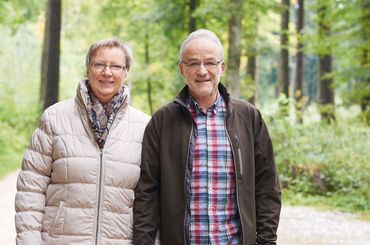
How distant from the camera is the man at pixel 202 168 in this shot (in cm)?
300

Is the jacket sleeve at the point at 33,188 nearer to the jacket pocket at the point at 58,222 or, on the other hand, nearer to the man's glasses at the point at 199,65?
the jacket pocket at the point at 58,222

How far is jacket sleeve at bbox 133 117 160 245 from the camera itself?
10.0ft

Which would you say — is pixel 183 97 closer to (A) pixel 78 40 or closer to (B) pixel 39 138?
(B) pixel 39 138

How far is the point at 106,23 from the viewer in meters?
28.0

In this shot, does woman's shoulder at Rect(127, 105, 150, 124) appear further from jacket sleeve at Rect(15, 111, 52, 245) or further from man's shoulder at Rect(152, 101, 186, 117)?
jacket sleeve at Rect(15, 111, 52, 245)

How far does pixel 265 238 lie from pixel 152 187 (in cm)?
75

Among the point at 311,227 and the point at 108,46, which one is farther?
the point at 311,227

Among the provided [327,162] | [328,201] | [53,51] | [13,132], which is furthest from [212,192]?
[13,132]

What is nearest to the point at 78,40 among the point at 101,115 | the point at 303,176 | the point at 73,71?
the point at 73,71

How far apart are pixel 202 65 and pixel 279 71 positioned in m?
18.1

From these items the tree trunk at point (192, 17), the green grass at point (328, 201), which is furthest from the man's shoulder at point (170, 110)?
the tree trunk at point (192, 17)

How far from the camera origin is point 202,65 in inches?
120

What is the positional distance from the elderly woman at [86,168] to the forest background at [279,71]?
3.74 metres

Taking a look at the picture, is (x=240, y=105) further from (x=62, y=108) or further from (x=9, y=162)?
(x=9, y=162)
